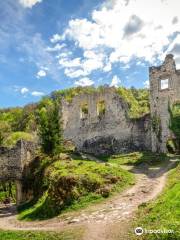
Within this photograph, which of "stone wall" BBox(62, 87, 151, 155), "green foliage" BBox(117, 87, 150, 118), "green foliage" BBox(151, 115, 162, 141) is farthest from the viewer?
"green foliage" BBox(117, 87, 150, 118)

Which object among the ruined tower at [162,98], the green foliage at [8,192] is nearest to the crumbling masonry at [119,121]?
the ruined tower at [162,98]

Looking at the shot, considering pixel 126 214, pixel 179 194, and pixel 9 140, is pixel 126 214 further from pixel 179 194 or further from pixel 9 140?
pixel 9 140

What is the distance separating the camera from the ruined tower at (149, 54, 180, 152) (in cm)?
3712

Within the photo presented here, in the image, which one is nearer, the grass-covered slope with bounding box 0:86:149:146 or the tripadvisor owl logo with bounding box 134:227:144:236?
the tripadvisor owl logo with bounding box 134:227:144:236

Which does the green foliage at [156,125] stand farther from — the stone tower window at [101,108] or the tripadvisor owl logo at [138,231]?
the tripadvisor owl logo at [138,231]

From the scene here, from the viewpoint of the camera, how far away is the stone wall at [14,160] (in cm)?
3425

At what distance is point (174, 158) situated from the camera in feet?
110

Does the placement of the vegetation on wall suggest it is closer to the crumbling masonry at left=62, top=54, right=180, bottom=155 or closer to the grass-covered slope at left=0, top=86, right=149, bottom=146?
the crumbling masonry at left=62, top=54, right=180, bottom=155

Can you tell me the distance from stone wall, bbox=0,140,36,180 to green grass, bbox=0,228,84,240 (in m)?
13.8

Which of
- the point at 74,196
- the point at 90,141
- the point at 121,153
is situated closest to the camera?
the point at 74,196

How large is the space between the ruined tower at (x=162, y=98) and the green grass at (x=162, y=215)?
57.1ft

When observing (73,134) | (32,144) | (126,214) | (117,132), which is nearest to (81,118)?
(73,134)

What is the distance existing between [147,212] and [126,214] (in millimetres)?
1290

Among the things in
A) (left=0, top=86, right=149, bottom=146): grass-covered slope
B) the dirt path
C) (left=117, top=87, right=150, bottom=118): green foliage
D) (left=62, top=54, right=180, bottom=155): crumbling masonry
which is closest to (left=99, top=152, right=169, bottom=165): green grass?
(left=62, top=54, right=180, bottom=155): crumbling masonry
